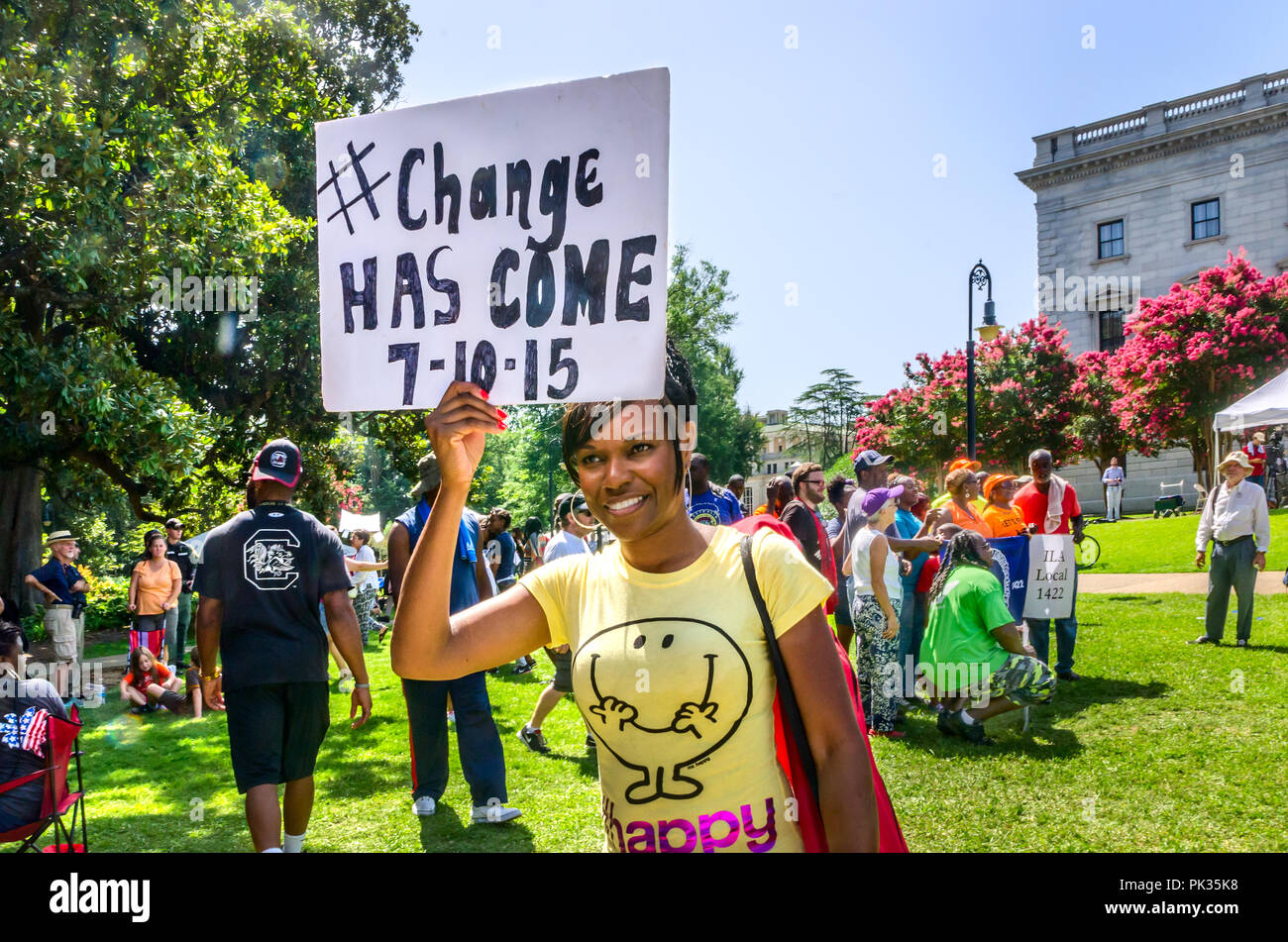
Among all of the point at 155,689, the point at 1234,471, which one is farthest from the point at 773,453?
the point at 155,689

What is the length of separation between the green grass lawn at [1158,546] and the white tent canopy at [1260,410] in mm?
2413

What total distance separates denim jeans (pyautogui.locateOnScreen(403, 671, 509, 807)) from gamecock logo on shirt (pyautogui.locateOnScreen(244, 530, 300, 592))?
1.38 metres

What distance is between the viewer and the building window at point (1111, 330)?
3878 centimetres

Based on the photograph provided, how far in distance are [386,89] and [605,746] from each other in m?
21.6

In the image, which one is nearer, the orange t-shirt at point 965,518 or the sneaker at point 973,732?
the sneaker at point 973,732

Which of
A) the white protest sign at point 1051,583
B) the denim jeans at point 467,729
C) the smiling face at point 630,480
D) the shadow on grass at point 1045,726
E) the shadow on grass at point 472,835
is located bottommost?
the shadow on grass at point 472,835

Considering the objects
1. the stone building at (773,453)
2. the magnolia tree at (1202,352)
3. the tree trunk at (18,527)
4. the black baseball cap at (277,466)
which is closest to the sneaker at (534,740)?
the black baseball cap at (277,466)

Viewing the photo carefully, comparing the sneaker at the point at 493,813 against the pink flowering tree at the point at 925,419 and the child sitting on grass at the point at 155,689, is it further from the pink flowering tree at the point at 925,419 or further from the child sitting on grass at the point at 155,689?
the pink flowering tree at the point at 925,419

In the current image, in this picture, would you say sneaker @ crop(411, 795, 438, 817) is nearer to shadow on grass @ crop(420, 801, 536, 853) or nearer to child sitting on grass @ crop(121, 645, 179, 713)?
shadow on grass @ crop(420, 801, 536, 853)

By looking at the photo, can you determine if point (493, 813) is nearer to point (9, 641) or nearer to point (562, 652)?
point (562, 652)

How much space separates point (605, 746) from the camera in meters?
1.92
